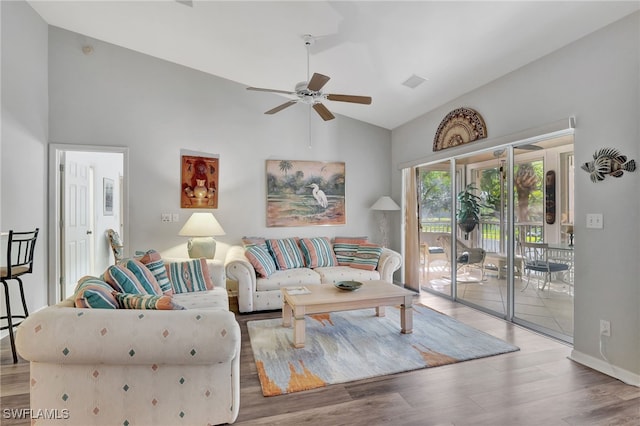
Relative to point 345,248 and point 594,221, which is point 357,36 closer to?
point 594,221

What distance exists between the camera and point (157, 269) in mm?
3068

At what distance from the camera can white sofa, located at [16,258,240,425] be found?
63.2 inches

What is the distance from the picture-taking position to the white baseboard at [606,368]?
7.56 feet

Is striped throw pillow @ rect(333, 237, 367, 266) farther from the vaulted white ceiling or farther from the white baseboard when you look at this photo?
the white baseboard

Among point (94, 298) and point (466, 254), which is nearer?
point (94, 298)

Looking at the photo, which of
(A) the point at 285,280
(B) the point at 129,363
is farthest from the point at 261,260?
(B) the point at 129,363

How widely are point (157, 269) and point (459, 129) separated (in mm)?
3875

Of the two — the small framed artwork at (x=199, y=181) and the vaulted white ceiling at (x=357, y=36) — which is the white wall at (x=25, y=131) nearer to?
the vaulted white ceiling at (x=357, y=36)

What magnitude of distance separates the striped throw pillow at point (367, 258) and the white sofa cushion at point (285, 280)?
71 cm

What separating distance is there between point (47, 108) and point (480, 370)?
5.58m

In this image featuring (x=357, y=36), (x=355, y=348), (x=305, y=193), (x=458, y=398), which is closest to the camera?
(x=458, y=398)

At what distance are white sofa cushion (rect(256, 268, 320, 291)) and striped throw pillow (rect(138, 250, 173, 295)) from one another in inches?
45.0

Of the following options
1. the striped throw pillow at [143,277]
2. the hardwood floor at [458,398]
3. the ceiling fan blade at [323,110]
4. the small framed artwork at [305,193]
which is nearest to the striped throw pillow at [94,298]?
the striped throw pillow at [143,277]

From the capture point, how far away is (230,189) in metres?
4.77
